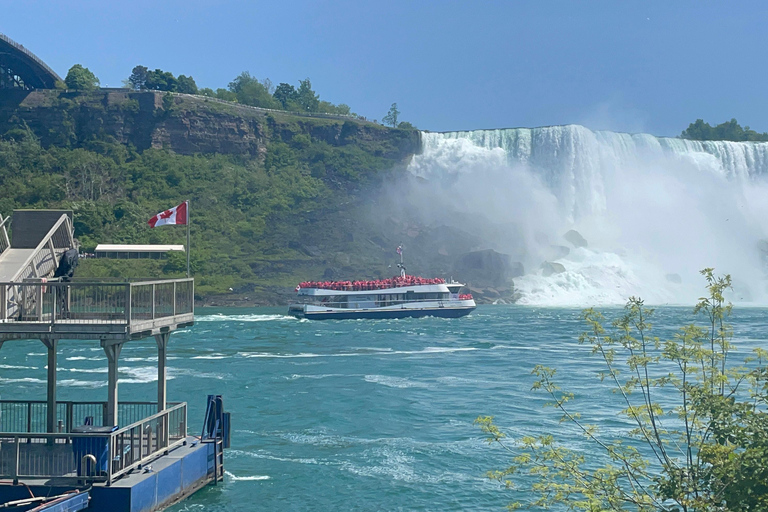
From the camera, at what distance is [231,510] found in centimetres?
1702

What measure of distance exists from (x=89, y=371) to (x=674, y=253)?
9708cm

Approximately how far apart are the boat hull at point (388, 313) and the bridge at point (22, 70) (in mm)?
81420

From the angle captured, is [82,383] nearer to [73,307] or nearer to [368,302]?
[73,307]

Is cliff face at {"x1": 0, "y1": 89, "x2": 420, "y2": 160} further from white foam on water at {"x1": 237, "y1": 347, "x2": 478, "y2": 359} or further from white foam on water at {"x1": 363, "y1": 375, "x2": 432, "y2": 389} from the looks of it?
white foam on water at {"x1": 363, "y1": 375, "x2": 432, "y2": 389}

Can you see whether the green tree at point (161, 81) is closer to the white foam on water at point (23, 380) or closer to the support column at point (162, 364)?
the white foam on water at point (23, 380)

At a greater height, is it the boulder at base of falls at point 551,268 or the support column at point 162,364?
the boulder at base of falls at point 551,268

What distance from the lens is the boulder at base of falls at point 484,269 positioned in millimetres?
104000

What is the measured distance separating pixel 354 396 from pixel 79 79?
126557 millimetres

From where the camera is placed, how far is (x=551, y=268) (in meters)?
111

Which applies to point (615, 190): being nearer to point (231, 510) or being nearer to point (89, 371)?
point (89, 371)

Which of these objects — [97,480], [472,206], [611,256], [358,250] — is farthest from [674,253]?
[97,480]

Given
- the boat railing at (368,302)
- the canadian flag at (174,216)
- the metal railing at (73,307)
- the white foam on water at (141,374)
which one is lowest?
the white foam on water at (141,374)

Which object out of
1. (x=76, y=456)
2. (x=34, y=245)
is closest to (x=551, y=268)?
(x=34, y=245)

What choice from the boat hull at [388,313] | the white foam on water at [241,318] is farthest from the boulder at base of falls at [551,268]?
the white foam on water at [241,318]
